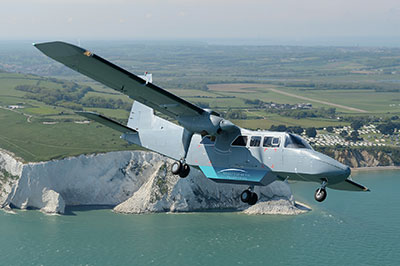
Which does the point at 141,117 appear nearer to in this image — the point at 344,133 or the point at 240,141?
the point at 240,141

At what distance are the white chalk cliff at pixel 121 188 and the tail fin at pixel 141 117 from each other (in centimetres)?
5043

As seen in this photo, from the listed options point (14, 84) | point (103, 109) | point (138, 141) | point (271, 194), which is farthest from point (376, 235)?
point (14, 84)

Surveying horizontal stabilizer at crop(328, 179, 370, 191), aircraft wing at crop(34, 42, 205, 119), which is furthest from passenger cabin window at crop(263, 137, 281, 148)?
horizontal stabilizer at crop(328, 179, 370, 191)

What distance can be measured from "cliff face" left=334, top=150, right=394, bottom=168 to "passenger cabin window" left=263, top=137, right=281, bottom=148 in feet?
328

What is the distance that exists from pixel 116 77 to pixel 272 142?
8.17m

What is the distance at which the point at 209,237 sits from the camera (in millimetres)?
74375

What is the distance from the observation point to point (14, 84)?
195 metres

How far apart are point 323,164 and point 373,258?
46.5m

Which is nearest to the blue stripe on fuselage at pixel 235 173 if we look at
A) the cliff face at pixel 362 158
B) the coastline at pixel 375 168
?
the coastline at pixel 375 168

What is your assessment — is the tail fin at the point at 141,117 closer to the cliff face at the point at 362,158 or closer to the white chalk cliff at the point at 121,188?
the white chalk cliff at the point at 121,188

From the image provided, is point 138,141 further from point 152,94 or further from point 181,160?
point 152,94

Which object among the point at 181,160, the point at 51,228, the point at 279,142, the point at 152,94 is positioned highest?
the point at 152,94

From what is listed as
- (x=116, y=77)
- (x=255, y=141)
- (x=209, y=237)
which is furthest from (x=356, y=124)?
(x=116, y=77)

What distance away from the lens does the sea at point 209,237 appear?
66.2 m
